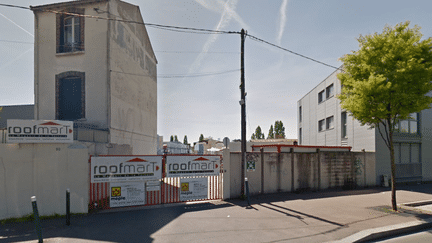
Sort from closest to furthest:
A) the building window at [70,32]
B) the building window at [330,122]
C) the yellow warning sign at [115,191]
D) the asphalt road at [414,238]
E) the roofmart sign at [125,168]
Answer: the asphalt road at [414,238] < the roofmart sign at [125,168] < the yellow warning sign at [115,191] < the building window at [70,32] < the building window at [330,122]

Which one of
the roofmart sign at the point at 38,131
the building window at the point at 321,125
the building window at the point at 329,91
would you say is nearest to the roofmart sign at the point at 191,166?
the roofmart sign at the point at 38,131

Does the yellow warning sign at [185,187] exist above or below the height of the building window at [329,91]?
below

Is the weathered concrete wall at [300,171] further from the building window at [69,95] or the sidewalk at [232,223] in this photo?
the building window at [69,95]

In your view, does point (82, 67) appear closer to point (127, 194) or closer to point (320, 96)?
point (127, 194)

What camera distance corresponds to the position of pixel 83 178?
7.81 meters

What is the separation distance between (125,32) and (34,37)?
4.92m

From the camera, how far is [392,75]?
8609mm

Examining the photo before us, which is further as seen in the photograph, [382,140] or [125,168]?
[382,140]

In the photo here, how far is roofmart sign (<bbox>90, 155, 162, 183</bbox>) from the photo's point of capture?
833cm

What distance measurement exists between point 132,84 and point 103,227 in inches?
452

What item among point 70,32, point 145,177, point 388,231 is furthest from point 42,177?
point 388,231

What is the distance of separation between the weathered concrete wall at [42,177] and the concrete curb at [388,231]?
770cm

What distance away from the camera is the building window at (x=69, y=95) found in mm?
13297

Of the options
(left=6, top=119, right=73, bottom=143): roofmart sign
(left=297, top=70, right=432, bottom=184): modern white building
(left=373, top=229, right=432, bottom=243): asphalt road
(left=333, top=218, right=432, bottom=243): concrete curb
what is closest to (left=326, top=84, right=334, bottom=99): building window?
(left=297, top=70, right=432, bottom=184): modern white building
